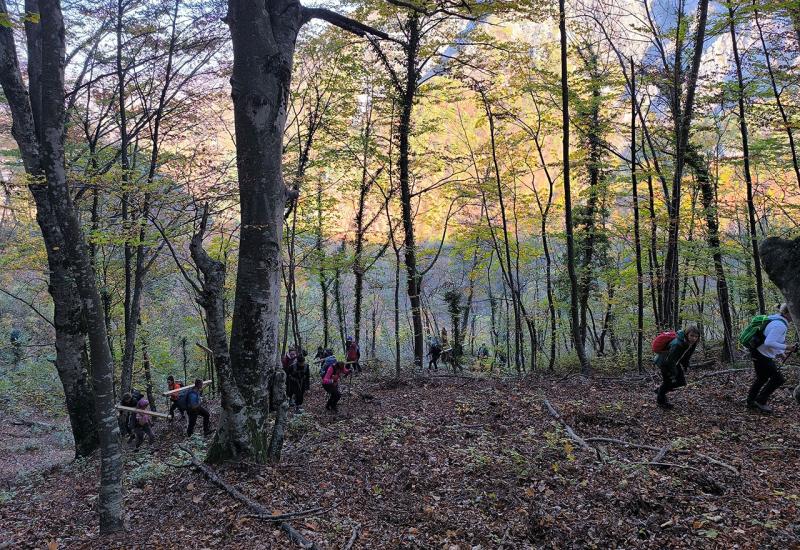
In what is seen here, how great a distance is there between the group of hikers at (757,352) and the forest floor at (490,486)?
1.14ft

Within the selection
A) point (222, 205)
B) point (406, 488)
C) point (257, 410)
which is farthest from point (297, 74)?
point (406, 488)

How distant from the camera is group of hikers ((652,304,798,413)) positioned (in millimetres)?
6555

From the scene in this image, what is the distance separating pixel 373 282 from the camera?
736 inches

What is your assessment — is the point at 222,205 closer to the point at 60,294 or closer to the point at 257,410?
the point at 60,294

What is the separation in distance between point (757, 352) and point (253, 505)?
7403 millimetres

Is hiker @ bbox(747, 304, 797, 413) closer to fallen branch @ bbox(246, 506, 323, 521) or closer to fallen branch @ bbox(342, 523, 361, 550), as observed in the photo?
fallen branch @ bbox(342, 523, 361, 550)

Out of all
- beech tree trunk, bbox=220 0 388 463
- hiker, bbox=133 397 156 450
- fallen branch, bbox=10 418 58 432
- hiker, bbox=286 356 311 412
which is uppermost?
beech tree trunk, bbox=220 0 388 463

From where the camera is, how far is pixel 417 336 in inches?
618

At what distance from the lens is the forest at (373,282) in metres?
5.02

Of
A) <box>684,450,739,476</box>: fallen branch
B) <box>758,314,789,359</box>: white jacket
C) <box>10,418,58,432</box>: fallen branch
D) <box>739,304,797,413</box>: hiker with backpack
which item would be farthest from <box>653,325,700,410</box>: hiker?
<box>10,418,58,432</box>: fallen branch

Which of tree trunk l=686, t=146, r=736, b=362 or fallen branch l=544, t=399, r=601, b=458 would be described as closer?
fallen branch l=544, t=399, r=601, b=458

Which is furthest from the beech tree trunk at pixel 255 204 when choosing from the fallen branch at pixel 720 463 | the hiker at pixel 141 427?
the hiker at pixel 141 427

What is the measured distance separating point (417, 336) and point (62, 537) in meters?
11.3

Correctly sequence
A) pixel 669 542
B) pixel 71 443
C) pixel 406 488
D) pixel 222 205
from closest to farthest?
pixel 669 542, pixel 406 488, pixel 222 205, pixel 71 443
